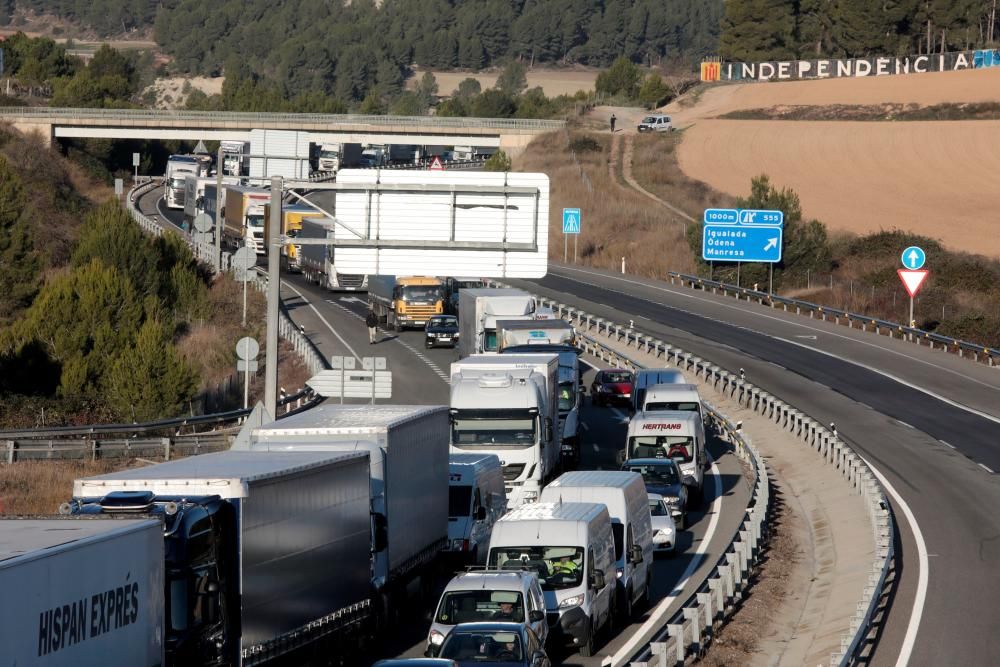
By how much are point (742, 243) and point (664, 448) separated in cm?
4274

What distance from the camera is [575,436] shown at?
4119cm

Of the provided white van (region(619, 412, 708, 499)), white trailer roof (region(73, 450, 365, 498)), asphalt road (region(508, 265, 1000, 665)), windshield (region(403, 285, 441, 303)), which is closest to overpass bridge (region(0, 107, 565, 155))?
asphalt road (region(508, 265, 1000, 665))

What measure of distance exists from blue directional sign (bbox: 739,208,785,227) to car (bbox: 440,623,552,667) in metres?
61.4

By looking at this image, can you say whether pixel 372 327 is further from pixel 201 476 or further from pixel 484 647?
pixel 201 476

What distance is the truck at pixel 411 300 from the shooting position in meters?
65.4

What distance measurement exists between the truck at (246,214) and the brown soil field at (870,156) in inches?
1580

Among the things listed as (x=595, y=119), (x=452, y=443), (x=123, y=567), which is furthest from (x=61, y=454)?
(x=595, y=119)

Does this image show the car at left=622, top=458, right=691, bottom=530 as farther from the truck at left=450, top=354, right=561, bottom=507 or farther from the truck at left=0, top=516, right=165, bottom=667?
the truck at left=0, top=516, right=165, bottom=667

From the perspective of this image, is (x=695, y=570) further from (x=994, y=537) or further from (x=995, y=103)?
(x=995, y=103)

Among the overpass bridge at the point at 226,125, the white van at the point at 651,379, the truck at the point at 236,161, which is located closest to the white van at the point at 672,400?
the white van at the point at 651,379

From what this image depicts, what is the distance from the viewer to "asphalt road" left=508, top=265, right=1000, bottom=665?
2445cm

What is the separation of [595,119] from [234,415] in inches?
4625

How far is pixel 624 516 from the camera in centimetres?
2523

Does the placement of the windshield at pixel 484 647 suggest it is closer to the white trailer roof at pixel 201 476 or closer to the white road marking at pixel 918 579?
the white trailer roof at pixel 201 476
